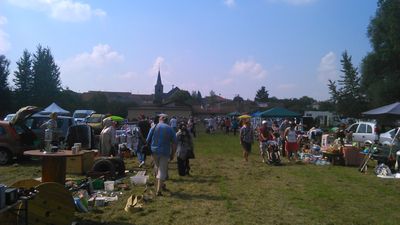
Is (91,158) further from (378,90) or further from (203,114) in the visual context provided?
(203,114)

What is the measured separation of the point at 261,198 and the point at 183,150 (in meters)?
3.66

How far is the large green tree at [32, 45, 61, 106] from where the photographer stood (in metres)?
69.7

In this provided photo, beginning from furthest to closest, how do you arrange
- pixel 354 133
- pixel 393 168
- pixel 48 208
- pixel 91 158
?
pixel 354 133
pixel 393 168
pixel 91 158
pixel 48 208

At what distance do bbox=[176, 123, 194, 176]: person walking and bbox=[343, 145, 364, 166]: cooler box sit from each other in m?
6.81

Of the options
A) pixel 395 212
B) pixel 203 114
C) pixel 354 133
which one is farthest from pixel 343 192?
pixel 203 114

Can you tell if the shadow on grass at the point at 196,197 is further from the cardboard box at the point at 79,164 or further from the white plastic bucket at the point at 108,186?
the cardboard box at the point at 79,164

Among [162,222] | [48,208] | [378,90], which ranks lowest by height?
[162,222]

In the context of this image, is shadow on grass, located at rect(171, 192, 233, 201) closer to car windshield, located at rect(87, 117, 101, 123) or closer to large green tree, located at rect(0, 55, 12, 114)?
car windshield, located at rect(87, 117, 101, 123)

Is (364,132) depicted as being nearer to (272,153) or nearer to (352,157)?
(352,157)

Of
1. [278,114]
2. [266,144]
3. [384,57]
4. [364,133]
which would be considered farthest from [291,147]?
[384,57]

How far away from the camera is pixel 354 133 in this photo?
2602 centimetres

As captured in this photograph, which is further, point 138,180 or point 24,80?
point 24,80

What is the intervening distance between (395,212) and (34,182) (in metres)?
6.57

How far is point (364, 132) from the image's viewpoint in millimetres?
25562
